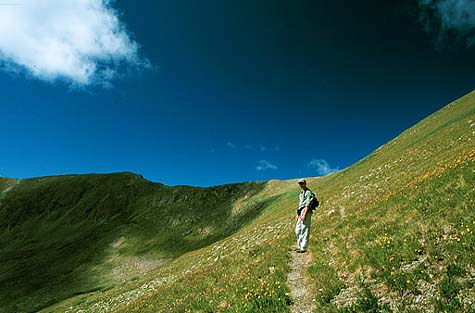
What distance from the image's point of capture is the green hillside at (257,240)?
26.7ft

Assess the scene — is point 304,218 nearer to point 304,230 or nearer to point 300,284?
point 304,230

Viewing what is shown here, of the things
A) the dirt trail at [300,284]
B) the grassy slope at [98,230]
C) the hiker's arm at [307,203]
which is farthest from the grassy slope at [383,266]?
the grassy slope at [98,230]

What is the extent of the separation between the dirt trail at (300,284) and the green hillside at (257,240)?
33cm

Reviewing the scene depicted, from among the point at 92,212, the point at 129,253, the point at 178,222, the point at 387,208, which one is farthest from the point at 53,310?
the point at 92,212

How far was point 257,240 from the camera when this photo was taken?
30.0 m

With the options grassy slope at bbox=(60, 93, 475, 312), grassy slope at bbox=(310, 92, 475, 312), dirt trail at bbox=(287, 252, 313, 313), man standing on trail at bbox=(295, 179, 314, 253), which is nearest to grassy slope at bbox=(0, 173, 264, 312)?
grassy slope at bbox=(60, 93, 475, 312)

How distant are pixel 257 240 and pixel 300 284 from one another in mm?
20140

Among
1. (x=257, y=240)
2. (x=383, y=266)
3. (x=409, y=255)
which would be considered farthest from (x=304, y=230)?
(x=257, y=240)

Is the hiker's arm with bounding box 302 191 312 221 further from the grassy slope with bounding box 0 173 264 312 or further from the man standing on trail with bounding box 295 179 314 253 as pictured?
the grassy slope with bounding box 0 173 264 312

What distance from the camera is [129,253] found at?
246ft

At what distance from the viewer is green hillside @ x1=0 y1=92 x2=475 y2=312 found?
8133 mm

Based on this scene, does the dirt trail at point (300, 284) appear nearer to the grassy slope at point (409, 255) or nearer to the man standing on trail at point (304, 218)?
the grassy slope at point (409, 255)

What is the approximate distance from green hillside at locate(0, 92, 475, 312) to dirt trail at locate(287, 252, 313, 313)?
A: 0.33 m

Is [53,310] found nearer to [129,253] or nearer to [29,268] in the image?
[129,253]
